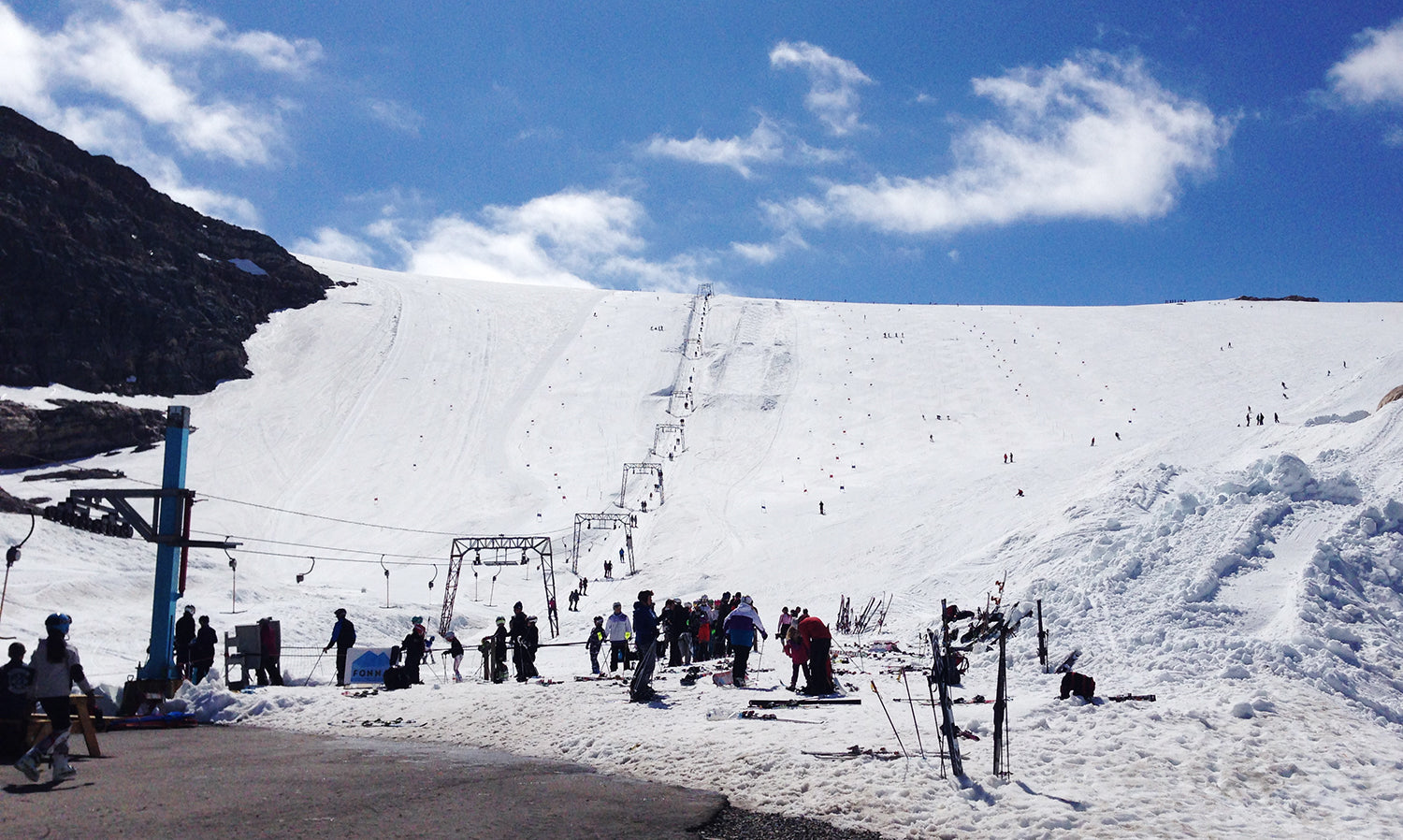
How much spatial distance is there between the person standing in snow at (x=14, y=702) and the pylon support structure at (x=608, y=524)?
2788 centimetres

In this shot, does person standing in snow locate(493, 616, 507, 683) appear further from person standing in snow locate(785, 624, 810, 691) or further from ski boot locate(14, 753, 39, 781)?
ski boot locate(14, 753, 39, 781)

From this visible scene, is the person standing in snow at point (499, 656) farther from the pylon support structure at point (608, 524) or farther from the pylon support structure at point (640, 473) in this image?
the pylon support structure at point (640, 473)

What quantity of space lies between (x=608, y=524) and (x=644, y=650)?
29.5 meters

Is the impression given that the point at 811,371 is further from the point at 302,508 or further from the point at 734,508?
the point at 302,508

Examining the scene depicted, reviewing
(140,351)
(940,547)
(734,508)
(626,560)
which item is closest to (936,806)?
(940,547)

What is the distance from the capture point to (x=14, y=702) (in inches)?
362

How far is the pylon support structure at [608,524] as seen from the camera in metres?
38.5

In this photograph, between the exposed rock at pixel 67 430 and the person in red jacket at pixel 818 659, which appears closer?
the person in red jacket at pixel 818 659

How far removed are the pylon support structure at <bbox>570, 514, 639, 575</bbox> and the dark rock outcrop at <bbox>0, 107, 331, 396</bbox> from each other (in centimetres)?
3740

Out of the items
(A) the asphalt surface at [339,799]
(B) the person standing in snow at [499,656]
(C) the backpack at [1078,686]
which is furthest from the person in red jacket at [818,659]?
(B) the person standing in snow at [499,656]

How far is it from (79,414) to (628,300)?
1901 inches

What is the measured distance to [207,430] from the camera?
58000mm

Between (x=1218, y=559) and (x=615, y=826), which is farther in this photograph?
(x=1218, y=559)

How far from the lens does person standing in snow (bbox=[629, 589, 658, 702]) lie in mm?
12758
